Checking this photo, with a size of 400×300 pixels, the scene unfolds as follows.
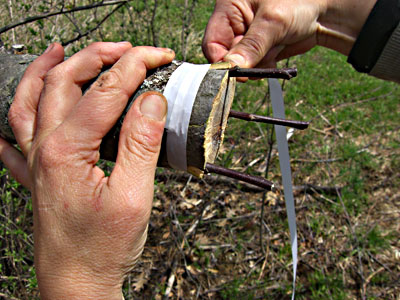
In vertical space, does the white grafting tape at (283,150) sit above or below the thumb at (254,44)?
below

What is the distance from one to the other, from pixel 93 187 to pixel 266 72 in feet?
2.74

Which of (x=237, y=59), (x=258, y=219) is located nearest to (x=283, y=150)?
(x=237, y=59)

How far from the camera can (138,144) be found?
1.17 meters

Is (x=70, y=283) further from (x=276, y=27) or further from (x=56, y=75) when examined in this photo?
(x=276, y=27)

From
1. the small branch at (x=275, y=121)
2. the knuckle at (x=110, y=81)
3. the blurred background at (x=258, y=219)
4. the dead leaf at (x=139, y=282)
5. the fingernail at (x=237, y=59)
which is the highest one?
the knuckle at (x=110, y=81)

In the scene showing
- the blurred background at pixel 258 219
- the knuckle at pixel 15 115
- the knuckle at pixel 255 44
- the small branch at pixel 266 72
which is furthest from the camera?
the blurred background at pixel 258 219

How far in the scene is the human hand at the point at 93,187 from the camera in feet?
3.72

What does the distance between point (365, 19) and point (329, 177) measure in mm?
1809

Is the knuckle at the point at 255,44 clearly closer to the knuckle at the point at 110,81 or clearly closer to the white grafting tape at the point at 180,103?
the white grafting tape at the point at 180,103

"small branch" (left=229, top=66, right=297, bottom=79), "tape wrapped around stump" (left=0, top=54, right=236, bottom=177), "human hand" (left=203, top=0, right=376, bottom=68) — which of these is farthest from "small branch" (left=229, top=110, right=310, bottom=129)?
"human hand" (left=203, top=0, right=376, bottom=68)

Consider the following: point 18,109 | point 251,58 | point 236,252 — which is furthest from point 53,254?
point 236,252

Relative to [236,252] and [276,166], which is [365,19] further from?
[236,252]

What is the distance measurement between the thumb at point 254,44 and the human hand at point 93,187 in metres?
0.72

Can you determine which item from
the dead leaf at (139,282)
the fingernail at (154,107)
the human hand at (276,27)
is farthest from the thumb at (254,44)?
the dead leaf at (139,282)
